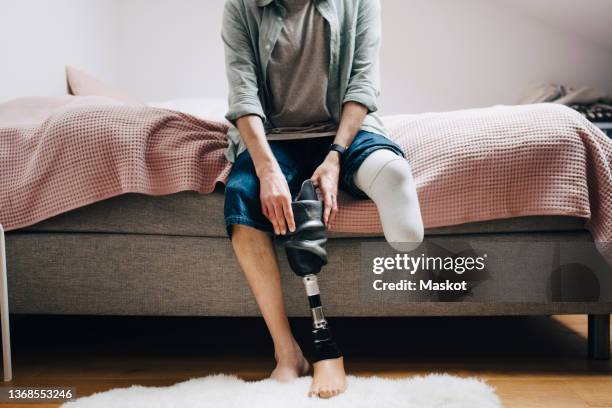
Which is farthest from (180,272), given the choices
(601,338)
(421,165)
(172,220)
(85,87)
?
(85,87)

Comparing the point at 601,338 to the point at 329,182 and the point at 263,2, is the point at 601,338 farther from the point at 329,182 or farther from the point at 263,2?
the point at 263,2

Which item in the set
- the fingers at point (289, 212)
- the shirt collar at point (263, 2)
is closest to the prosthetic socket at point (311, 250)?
the fingers at point (289, 212)

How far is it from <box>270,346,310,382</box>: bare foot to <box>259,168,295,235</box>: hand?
263mm

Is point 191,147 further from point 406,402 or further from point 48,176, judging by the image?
point 406,402

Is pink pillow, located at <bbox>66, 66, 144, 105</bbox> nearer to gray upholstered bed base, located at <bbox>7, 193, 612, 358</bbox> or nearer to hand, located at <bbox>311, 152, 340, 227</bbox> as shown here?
gray upholstered bed base, located at <bbox>7, 193, 612, 358</bbox>

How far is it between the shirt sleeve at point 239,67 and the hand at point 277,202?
0.60 ft

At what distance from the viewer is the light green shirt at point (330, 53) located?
128 centimetres

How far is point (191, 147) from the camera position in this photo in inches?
51.6

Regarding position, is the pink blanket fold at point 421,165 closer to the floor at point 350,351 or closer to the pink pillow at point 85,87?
the floor at point 350,351

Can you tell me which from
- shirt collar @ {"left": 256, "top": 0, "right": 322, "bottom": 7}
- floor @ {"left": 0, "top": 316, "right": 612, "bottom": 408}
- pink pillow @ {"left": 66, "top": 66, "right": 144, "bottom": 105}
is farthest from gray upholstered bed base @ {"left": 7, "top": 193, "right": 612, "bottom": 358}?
pink pillow @ {"left": 66, "top": 66, "right": 144, "bottom": 105}

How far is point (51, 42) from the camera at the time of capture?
2.39 metres

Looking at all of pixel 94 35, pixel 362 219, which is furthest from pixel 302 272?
pixel 94 35

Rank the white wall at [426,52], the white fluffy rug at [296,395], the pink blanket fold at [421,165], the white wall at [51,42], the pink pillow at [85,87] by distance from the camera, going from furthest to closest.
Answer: the white wall at [426,52] → the pink pillow at [85,87] → the white wall at [51,42] → the pink blanket fold at [421,165] → the white fluffy rug at [296,395]

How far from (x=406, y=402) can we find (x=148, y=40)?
8.96ft
